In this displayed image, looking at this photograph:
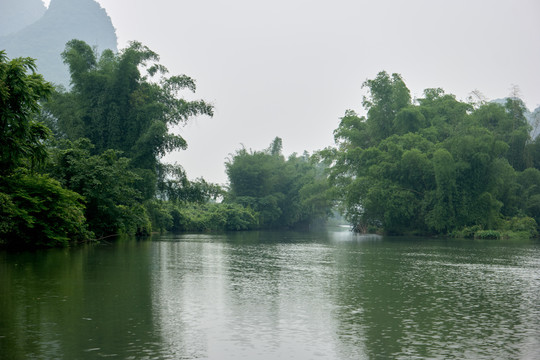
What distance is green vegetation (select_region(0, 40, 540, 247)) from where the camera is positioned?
24094 millimetres

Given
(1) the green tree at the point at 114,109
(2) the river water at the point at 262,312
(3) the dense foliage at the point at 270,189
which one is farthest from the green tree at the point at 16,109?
(3) the dense foliage at the point at 270,189

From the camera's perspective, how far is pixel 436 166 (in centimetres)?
4447

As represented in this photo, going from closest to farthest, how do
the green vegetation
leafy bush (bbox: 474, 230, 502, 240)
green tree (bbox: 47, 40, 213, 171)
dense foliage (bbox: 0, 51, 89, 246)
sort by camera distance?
dense foliage (bbox: 0, 51, 89, 246), the green vegetation, green tree (bbox: 47, 40, 213, 171), leafy bush (bbox: 474, 230, 502, 240)

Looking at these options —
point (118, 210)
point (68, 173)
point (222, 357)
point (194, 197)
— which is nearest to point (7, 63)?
point (222, 357)

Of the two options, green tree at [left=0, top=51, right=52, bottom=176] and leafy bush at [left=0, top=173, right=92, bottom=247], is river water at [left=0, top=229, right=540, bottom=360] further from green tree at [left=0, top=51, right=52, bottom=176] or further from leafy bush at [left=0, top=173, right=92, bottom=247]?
leafy bush at [left=0, top=173, right=92, bottom=247]

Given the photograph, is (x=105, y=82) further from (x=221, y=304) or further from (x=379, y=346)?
(x=379, y=346)

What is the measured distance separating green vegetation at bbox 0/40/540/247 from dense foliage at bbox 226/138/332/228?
6.18 meters

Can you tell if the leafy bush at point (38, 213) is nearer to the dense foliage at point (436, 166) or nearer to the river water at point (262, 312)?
the river water at point (262, 312)

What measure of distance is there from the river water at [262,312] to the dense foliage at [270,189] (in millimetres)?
53701

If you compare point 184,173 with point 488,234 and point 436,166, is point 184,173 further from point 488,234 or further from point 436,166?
point 488,234

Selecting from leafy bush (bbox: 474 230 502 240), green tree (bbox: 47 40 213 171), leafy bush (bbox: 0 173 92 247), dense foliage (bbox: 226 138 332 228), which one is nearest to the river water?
leafy bush (bbox: 0 173 92 247)

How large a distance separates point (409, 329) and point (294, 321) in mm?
1869

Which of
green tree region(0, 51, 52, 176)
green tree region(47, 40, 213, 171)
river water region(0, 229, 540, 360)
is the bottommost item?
river water region(0, 229, 540, 360)

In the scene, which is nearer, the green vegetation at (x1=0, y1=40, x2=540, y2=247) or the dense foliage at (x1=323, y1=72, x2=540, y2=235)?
the green vegetation at (x1=0, y1=40, x2=540, y2=247)
